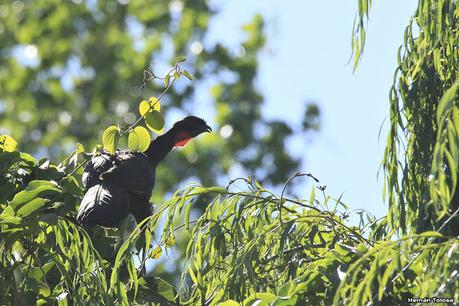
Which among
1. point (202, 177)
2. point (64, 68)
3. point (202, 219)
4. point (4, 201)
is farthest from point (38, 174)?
point (64, 68)

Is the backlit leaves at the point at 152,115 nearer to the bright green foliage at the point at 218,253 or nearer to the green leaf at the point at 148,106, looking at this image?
the green leaf at the point at 148,106

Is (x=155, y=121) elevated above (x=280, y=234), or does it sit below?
above

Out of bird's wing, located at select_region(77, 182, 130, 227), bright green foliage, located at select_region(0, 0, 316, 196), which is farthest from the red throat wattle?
bright green foliage, located at select_region(0, 0, 316, 196)

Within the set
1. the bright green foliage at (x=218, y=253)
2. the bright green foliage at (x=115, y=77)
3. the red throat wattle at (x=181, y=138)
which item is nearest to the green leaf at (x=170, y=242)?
the bright green foliage at (x=218, y=253)

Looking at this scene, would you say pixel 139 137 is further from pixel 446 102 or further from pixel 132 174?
pixel 446 102

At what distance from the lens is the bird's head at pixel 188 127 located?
543 centimetres

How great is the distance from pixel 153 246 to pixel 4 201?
0.52 metres

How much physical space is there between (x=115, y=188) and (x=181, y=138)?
1510 millimetres

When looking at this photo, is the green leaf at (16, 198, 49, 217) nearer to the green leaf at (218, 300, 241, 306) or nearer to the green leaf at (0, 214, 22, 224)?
the green leaf at (0, 214, 22, 224)

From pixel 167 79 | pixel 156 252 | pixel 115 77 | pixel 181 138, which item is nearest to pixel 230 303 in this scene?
pixel 156 252

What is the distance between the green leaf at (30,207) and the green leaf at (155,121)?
440 millimetres

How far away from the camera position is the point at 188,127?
5469 millimetres

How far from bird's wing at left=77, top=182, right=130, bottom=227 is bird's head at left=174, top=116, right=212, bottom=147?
1482 millimetres

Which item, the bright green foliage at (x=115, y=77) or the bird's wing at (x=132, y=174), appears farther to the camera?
the bright green foliage at (x=115, y=77)
